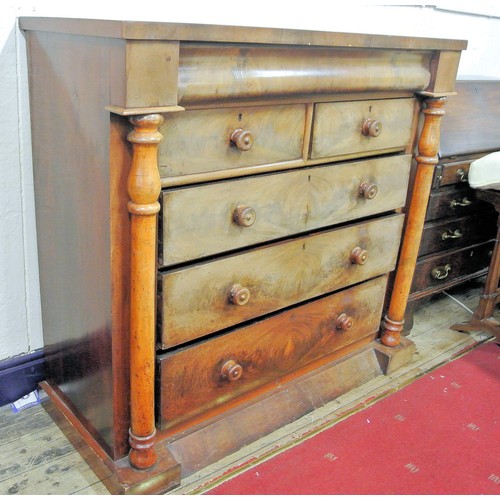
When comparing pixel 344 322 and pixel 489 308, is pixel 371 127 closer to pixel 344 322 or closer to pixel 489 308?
pixel 344 322

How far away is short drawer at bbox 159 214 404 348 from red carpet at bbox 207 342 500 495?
1.34ft

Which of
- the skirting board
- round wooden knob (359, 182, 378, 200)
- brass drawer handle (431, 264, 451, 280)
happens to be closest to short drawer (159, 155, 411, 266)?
round wooden knob (359, 182, 378, 200)

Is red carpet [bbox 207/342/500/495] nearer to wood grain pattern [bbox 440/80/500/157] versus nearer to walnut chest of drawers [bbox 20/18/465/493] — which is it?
walnut chest of drawers [bbox 20/18/465/493]

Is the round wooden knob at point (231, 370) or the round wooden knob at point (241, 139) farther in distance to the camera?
the round wooden knob at point (231, 370)

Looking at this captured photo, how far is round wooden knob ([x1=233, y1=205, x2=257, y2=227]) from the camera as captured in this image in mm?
1374

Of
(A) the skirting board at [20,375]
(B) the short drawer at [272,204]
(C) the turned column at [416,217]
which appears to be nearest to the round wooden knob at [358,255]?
(B) the short drawer at [272,204]

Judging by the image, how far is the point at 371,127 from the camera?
62.7 inches

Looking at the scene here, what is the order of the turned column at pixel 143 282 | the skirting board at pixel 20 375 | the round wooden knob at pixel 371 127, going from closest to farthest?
the turned column at pixel 143 282 < the round wooden knob at pixel 371 127 < the skirting board at pixel 20 375

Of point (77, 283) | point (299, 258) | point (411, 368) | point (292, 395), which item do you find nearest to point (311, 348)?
point (292, 395)

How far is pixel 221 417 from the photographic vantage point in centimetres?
160

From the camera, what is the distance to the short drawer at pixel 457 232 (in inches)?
85.1

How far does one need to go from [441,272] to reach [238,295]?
1150 millimetres

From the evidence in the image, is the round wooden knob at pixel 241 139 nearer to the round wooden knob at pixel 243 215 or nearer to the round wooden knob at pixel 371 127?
the round wooden knob at pixel 243 215

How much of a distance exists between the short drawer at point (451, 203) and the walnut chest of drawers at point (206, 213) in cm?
27
